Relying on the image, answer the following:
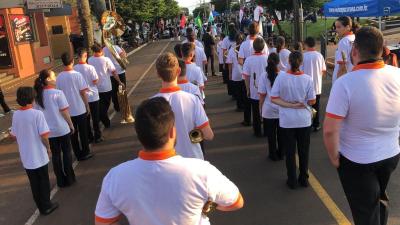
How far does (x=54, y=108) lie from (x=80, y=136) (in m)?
1.64

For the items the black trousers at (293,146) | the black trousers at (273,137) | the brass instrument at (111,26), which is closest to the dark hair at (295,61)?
the black trousers at (293,146)

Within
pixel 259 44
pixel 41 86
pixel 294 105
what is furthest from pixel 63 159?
pixel 259 44

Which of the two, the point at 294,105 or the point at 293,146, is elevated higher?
the point at 294,105

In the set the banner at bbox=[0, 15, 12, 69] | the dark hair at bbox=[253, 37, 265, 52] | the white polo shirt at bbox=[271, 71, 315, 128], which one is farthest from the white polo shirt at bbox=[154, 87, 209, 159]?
the banner at bbox=[0, 15, 12, 69]

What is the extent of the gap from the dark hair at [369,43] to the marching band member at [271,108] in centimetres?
314

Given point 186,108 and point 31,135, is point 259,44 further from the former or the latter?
point 31,135

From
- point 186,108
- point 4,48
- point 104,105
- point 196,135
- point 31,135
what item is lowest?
point 104,105

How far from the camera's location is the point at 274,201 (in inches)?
217

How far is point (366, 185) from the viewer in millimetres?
3463

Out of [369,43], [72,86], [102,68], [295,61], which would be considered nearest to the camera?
[369,43]

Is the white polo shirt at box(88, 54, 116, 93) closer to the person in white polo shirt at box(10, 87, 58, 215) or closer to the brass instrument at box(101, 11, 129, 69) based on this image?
the brass instrument at box(101, 11, 129, 69)

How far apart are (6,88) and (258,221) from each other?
16093mm

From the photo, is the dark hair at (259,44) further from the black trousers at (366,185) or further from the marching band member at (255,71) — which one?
the black trousers at (366,185)

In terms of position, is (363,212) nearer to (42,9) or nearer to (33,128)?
(33,128)
